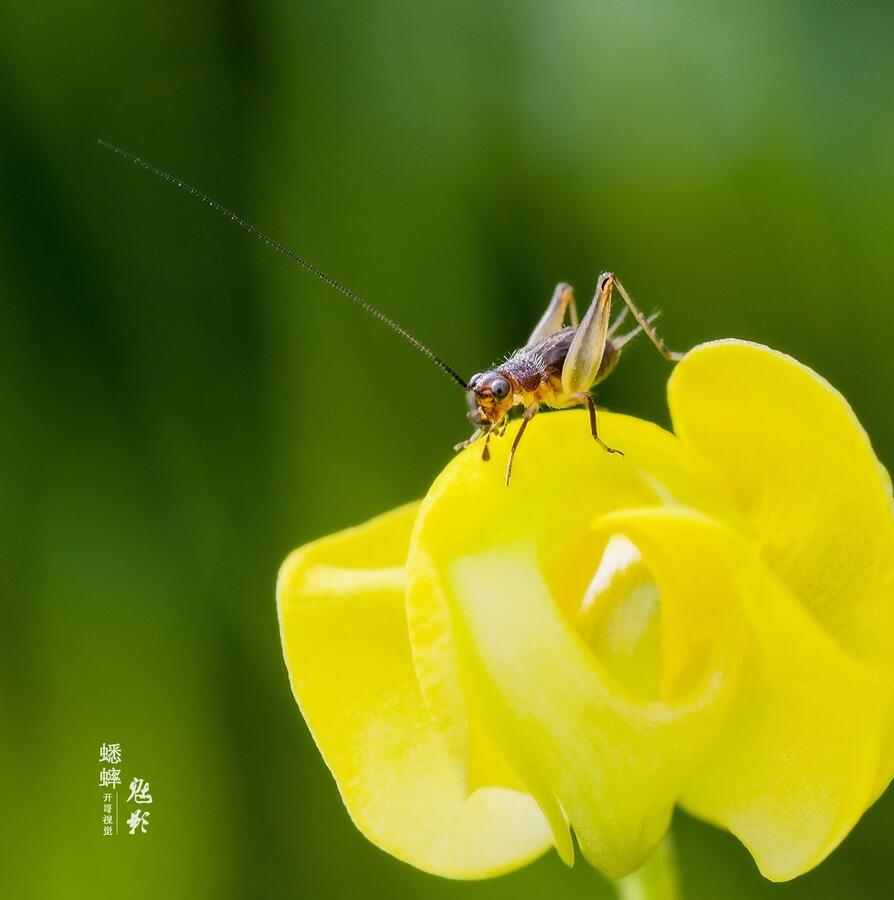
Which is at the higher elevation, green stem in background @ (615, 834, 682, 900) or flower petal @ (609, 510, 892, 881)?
flower petal @ (609, 510, 892, 881)

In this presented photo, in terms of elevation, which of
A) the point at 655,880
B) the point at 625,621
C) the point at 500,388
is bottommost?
the point at 655,880

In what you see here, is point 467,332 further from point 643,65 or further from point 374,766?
point 374,766

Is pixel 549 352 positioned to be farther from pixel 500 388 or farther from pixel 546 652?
pixel 546 652

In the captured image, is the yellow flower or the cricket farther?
the cricket

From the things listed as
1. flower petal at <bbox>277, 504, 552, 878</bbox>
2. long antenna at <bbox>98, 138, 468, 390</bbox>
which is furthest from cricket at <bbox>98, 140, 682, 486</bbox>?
flower petal at <bbox>277, 504, 552, 878</bbox>

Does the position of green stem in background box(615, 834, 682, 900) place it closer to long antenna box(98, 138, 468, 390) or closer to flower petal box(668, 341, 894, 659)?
flower petal box(668, 341, 894, 659)

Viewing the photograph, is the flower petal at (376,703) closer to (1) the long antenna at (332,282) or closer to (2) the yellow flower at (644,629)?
(2) the yellow flower at (644,629)

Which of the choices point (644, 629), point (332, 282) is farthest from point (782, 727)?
point (332, 282)
